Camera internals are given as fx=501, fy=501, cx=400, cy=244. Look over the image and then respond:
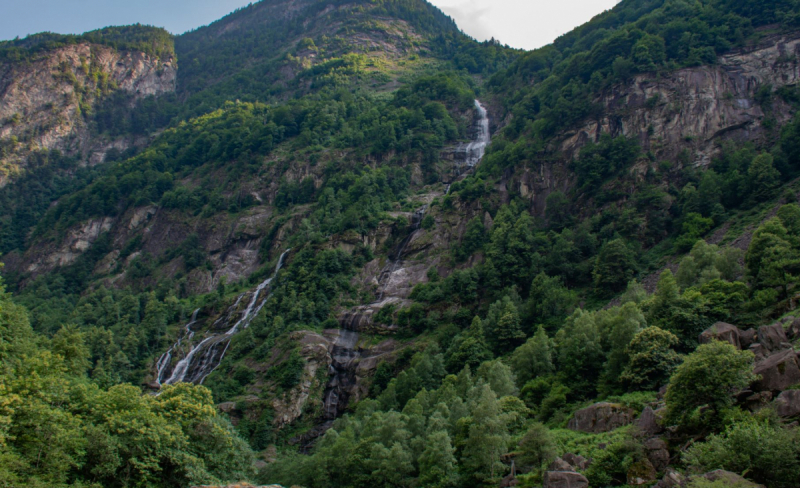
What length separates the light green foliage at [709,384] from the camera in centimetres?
2645

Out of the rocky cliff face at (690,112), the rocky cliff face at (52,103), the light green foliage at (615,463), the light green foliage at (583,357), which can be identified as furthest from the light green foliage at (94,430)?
the rocky cliff face at (52,103)

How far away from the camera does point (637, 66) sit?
94.4 m

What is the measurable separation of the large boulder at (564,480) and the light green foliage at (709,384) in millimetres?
6472

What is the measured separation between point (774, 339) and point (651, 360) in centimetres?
938

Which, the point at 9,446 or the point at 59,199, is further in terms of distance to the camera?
the point at 59,199

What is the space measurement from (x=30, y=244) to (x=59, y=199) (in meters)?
27.0

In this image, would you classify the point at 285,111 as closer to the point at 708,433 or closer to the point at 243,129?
the point at 243,129

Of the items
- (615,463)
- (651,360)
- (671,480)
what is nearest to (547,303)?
(651,360)

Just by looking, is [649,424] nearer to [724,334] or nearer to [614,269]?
[724,334]


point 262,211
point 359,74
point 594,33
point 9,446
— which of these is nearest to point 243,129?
point 262,211

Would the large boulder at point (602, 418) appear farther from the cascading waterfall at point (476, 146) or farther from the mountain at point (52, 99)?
the mountain at point (52, 99)

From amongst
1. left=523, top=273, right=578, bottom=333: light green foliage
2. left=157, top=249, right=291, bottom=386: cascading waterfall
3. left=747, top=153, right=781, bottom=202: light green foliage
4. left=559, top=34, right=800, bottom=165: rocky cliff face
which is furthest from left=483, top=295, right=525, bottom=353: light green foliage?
left=157, top=249, right=291, bottom=386: cascading waterfall

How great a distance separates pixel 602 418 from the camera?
3659cm

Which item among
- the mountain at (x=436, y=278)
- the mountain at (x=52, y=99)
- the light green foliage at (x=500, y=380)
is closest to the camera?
the mountain at (x=436, y=278)
